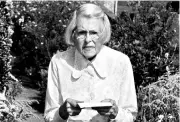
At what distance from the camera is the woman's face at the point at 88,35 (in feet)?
9.52

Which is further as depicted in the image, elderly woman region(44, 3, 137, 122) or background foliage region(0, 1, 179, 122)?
background foliage region(0, 1, 179, 122)

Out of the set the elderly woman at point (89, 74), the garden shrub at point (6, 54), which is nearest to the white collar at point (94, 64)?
the elderly woman at point (89, 74)

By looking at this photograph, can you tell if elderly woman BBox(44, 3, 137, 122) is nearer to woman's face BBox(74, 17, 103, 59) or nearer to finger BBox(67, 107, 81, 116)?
woman's face BBox(74, 17, 103, 59)

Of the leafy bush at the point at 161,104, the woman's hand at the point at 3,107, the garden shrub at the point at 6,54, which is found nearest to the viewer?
the woman's hand at the point at 3,107

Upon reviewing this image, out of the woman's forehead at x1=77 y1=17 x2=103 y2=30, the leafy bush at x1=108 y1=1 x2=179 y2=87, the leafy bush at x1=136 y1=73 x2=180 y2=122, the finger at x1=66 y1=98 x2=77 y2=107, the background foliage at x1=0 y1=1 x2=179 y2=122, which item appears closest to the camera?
the finger at x1=66 y1=98 x2=77 y2=107

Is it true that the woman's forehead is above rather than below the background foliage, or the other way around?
above

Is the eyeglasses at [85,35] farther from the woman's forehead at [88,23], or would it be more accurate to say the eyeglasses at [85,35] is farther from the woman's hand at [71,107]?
the woman's hand at [71,107]

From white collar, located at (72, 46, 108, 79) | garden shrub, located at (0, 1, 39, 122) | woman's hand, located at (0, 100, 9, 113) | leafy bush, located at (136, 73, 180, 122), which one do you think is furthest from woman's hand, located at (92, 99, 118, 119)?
leafy bush, located at (136, 73, 180, 122)

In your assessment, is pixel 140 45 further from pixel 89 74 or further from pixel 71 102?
pixel 71 102

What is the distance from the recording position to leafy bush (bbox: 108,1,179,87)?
7367 mm

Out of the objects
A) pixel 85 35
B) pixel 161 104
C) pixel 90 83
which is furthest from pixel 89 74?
pixel 161 104

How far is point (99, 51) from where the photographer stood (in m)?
3.02

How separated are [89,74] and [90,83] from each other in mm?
60

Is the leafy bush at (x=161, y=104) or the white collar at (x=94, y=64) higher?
the white collar at (x=94, y=64)
